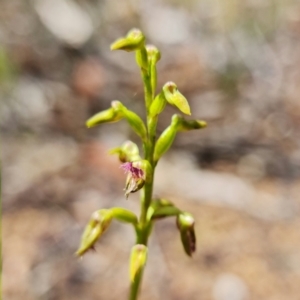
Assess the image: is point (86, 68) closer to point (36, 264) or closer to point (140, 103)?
point (140, 103)

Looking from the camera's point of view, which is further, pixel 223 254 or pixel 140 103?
pixel 140 103

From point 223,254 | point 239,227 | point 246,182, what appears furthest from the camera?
point 246,182

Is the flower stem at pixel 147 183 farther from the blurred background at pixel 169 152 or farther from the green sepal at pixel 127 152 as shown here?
the blurred background at pixel 169 152

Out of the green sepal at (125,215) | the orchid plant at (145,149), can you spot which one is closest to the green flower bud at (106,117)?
the orchid plant at (145,149)

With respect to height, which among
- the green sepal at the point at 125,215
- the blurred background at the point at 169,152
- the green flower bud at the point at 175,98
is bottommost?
the blurred background at the point at 169,152

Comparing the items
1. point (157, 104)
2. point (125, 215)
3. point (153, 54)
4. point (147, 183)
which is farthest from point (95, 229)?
point (153, 54)

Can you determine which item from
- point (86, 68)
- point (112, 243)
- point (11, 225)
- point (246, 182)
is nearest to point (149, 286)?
point (112, 243)

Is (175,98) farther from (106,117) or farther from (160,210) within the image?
(160,210)
